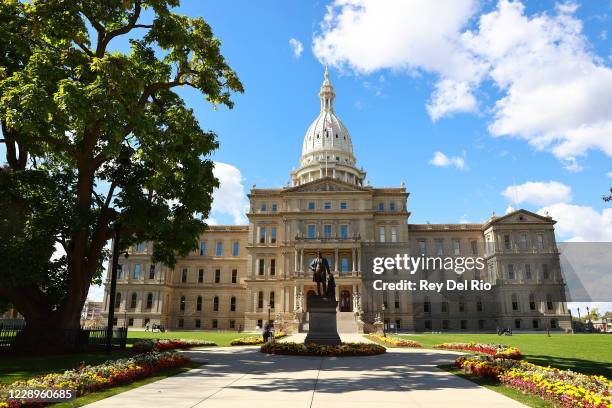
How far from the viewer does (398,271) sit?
218ft

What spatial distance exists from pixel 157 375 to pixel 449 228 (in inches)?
2597

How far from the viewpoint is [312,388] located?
11.9 metres

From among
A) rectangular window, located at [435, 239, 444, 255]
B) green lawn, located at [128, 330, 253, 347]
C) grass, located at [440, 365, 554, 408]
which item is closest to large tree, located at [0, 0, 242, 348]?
green lawn, located at [128, 330, 253, 347]

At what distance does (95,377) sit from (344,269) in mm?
54467

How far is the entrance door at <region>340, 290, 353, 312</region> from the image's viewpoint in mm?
62775

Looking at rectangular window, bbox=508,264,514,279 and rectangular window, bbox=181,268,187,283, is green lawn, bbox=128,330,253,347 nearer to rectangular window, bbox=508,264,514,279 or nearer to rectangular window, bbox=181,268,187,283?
rectangular window, bbox=181,268,187,283

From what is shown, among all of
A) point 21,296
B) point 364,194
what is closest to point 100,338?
point 21,296

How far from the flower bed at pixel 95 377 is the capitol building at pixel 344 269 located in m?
44.8

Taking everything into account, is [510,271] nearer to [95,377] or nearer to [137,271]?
[137,271]

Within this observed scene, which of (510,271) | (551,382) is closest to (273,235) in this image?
(510,271)

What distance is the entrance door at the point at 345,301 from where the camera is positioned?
62.8 meters

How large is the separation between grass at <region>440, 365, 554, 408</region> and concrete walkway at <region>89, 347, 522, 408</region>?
0.31 meters

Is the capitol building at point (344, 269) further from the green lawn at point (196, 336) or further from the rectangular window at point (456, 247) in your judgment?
the green lawn at point (196, 336)

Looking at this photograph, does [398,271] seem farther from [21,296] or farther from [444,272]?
[21,296]
